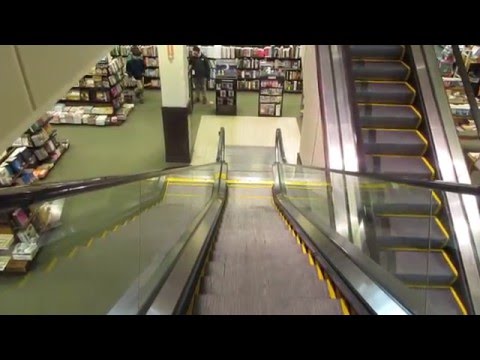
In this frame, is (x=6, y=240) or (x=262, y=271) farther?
(x=262, y=271)

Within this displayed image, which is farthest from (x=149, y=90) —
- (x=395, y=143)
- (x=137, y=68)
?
(x=395, y=143)

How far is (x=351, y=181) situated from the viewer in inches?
149

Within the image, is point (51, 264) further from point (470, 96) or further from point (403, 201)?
point (470, 96)

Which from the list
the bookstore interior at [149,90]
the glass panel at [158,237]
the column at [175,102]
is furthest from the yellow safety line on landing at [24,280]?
the column at [175,102]

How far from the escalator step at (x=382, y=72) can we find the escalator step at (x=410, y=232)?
207 cm

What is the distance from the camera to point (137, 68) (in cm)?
1117

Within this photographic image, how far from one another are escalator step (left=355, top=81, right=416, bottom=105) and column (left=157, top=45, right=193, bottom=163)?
12.7ft

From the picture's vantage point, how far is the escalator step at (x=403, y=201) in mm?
2865

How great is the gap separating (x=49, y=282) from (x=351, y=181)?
111 inches

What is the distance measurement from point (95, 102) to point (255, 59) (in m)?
5.29

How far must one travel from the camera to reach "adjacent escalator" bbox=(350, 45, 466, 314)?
3.14 m

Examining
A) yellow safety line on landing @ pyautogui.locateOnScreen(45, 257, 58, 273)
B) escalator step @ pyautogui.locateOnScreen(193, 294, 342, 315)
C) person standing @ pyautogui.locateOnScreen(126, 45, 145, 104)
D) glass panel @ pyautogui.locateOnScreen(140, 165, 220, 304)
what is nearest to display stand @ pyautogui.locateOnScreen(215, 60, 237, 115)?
person standing @ pyautogui.locateOnScreen(126, 45, 145, 104)

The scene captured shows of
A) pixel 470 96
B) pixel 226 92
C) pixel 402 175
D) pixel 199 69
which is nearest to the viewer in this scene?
pixel 470 96
